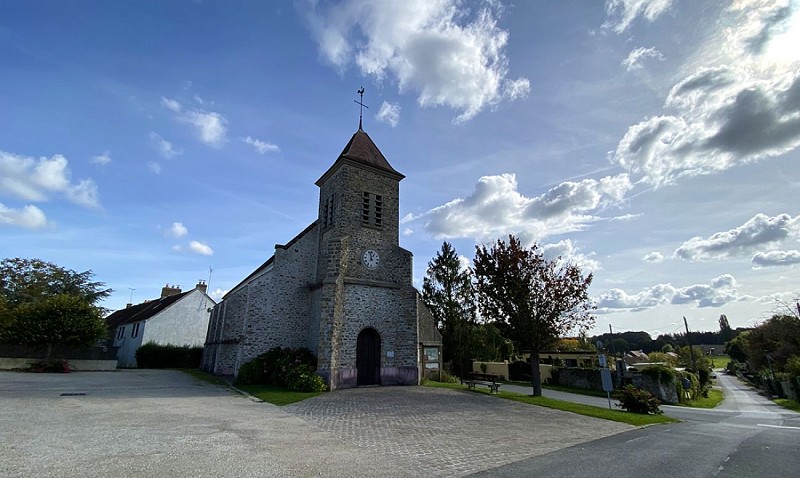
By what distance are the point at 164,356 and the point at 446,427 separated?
29171 mm

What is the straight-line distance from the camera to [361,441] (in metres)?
8.33

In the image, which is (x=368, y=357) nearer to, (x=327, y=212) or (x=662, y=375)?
(x=327, y=212)

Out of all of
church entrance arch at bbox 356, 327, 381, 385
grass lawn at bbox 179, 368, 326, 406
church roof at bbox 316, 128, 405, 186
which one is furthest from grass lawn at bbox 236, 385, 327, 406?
church roof at bbox 316, 128, 405, 186

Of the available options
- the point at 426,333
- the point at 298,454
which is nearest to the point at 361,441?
the point at 298,454

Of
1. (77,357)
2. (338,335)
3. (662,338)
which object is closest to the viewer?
(338,335)

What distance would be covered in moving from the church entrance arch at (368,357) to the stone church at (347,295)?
49mm

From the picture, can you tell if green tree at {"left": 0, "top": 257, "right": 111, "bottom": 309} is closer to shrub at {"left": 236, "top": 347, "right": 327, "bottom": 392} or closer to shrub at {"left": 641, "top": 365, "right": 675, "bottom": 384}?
shrub at {"left": 236, "top": 347, "right": 327, "bottom": 392}

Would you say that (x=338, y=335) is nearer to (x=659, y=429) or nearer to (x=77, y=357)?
(x=659, y=429)

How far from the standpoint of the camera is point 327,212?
74.0 feet

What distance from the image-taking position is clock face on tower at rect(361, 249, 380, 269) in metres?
20.5

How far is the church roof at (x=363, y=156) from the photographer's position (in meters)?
21.7

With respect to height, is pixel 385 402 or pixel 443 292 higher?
pixel 443 292

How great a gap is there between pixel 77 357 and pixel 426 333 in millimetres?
23668

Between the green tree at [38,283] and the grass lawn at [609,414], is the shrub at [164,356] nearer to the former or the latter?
the green tree at [38,283]
